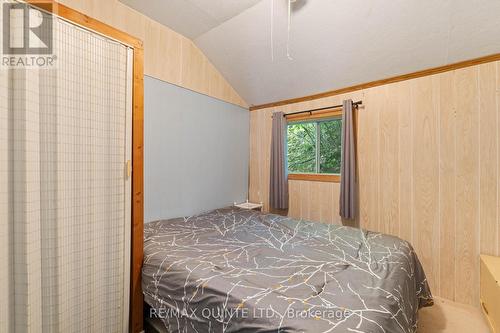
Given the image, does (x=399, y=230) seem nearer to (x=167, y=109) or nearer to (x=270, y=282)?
(x=270, y=282)

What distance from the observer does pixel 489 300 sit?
175 cm

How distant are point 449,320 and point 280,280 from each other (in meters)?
1.73

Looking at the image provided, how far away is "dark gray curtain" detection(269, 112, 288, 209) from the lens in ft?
10.4

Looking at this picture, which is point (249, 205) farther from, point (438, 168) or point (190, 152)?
point (438, 168)

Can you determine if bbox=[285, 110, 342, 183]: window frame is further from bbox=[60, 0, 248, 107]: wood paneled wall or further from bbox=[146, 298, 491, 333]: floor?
bbox=[146, 298, 491, 333]: floor

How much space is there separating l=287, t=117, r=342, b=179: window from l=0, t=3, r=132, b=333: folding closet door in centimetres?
229

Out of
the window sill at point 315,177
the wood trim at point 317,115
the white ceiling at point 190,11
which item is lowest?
the window sill at point 315,177

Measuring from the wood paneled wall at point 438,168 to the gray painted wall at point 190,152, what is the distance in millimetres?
1546

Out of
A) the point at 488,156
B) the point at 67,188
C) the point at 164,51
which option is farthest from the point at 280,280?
the point at 164,51

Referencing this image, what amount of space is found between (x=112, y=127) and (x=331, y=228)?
2.01m

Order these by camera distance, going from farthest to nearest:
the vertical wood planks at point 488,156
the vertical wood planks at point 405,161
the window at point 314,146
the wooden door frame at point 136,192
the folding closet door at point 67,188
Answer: the window at point 314,146 < the vertical wood planks at point 405,161 < the vertical wood planks at point 488,156 < the wooden door frame at point 136,192 < the folding closet door at point 67,188

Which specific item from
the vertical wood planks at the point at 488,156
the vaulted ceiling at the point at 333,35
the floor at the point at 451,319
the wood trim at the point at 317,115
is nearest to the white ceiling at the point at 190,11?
the vaulted ceiling at the point at 333,35

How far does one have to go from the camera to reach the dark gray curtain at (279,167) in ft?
10.4

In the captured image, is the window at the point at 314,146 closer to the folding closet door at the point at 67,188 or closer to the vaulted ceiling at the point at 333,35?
the vaulted ceiling at the point at 333,35
